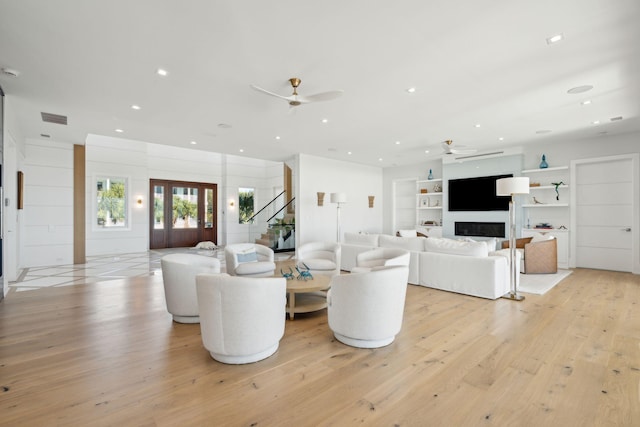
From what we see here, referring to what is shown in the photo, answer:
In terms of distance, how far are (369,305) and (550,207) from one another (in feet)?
24.1

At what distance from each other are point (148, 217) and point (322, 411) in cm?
1019

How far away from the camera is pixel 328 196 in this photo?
9.46 metres

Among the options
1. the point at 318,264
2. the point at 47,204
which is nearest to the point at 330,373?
the point at 318,264

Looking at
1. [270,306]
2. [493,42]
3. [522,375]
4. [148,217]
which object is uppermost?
[493,42]

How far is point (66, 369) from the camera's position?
2562 mm

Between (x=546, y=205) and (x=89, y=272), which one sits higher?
(x=546, y=205)

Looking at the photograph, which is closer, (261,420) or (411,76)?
(261,420)

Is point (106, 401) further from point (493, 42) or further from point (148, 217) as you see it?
point (148, 217)

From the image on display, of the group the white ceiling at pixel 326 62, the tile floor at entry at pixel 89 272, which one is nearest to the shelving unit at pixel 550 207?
the white ceiling at pixel 326 62

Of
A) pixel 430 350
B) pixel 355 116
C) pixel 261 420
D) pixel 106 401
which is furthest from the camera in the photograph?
pixel 355 116

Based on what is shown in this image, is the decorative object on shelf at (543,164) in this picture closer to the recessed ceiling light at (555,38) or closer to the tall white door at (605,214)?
the tall white door at (605,214)

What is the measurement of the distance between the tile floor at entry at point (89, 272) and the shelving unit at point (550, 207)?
6737mm

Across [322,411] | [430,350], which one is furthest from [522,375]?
[322,411]

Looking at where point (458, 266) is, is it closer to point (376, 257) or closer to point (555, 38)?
point (376, 257)
